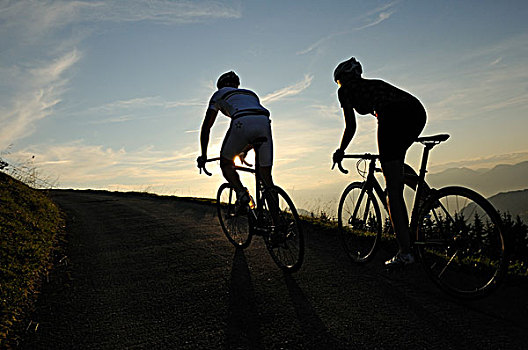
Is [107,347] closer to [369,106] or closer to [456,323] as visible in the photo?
[456,323]

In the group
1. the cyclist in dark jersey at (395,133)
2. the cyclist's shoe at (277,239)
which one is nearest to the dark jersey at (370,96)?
the cyclist in dark jersey at (395,133)

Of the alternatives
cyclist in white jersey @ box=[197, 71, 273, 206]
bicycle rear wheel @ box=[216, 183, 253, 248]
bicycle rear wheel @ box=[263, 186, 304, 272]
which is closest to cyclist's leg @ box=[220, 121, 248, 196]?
cyclist in white jersey @ box=[197, 71, 273, 206]

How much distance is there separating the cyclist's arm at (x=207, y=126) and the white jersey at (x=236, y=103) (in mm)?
80

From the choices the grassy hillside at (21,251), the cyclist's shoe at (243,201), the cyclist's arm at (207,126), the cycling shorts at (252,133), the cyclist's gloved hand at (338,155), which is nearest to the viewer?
the grassy hillside at (21,251)

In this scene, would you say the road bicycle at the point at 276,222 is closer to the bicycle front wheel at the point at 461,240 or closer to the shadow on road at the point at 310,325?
the shadow on road at the point at 310,325

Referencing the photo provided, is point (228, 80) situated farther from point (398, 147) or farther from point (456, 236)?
point (456, 236)

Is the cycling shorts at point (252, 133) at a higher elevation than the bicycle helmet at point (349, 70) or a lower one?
lower

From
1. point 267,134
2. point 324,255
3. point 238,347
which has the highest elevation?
point 267,134

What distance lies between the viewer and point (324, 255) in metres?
6.00

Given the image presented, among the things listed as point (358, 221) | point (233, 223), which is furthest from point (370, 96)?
point (233, 223)

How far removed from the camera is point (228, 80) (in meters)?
6.13

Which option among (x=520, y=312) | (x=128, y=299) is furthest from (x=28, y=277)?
(x=520, y=312)

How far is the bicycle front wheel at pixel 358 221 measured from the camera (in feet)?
18.3

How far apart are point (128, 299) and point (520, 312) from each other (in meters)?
3.79
